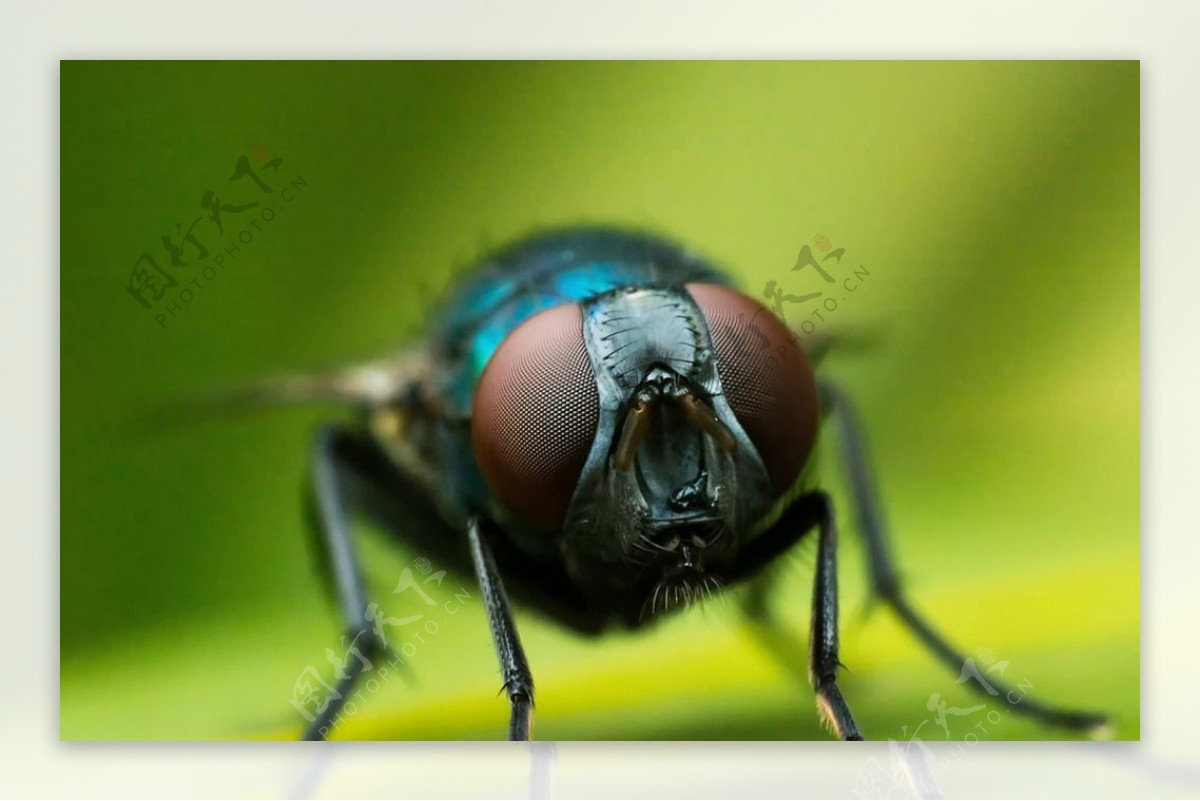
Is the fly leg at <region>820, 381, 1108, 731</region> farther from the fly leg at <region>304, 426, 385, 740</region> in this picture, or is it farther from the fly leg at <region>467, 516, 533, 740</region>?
the fly leg at <region>304, 426, 385, 740</region>

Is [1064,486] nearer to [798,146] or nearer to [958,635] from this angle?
[958,635]

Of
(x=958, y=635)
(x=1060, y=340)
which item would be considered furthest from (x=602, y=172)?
(x=958, y=635)
